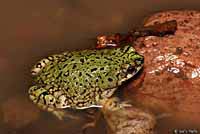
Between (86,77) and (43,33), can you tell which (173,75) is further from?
(43,33)

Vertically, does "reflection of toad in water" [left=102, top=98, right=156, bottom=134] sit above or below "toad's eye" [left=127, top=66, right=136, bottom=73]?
below

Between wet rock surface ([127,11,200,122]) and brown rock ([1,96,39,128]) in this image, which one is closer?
wet rock surface ([127,11,200,122])

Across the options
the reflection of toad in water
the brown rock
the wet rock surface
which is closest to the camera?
the reflection of toad in water

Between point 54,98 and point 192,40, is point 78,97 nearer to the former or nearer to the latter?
point 54,98

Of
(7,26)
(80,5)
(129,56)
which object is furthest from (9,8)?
(129,56)

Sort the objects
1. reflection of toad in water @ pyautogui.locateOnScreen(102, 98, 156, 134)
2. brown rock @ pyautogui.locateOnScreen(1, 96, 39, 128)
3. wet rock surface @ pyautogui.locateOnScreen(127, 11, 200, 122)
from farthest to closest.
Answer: brown rock @ pyautogui.locateOnScreen(1, 96, 39, 128), wet rock surface @ pyautogui.locateOnScreen(127, 11, 200, 122), reflection of toad in water @ pyautogui.locateOnScreen(102, 98, 156, 134)

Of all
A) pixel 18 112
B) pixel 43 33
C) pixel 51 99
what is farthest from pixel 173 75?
pixel 43 33

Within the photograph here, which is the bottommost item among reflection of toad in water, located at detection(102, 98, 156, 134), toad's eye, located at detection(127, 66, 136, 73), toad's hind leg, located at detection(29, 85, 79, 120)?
reflection of toad in water, located at detection(102, 98, 156, 134)

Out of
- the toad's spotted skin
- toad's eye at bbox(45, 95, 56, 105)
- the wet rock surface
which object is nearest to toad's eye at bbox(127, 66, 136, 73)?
the toad's spotted skin

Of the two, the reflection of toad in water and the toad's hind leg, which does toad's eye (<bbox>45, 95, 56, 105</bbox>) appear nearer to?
the toad's hind leg

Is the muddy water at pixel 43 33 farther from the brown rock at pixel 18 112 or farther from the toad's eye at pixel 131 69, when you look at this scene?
the toad's eye at pixel 131 69
